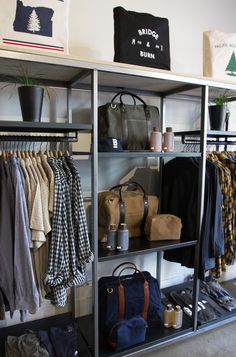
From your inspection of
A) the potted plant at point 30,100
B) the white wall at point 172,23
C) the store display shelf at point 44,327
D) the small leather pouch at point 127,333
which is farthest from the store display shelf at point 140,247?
the white wall at point 172,23

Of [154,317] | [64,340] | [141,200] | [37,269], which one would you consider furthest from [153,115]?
[64,340]

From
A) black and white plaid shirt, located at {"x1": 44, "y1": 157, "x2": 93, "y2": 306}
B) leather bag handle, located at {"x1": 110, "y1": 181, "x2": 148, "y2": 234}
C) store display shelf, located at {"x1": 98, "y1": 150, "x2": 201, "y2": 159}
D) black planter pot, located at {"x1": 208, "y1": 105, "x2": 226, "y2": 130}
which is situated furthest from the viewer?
black planter pot, located at {"x1": 208, "y1": 105, "x2": 226, "y2": 130}

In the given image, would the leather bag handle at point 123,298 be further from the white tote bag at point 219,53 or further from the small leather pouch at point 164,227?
the white tote bag at point 219,53

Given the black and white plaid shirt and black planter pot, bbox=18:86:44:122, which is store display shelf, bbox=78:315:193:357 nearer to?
the black and white plaid shirt

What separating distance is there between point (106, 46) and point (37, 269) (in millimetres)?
1632

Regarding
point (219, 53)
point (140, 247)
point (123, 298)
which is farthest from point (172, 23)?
point (123, 298)

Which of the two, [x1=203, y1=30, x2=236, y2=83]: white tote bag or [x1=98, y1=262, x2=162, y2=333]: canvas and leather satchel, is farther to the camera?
[x1=203, y1=30, x2=236, y2=83]: white tote bag

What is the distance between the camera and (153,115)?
6.72 feet

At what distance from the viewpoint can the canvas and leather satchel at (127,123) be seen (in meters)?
1.89

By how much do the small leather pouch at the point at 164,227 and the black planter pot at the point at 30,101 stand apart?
1039mm

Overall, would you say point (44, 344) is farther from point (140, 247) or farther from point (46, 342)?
point (140, 247)

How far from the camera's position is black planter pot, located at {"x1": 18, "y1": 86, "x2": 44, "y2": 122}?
1.48 meters

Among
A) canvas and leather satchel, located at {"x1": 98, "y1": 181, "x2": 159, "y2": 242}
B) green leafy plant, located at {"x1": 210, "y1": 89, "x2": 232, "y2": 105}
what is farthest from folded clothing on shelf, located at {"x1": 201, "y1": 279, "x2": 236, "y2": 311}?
green leafy plant, located at {"x1": 210, "y1": 89, "x2": 232, "y2": 105}

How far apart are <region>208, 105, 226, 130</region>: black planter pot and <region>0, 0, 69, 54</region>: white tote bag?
1.22 metres
